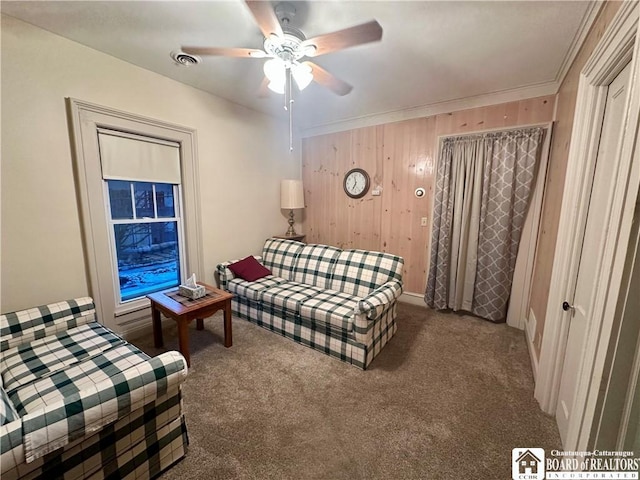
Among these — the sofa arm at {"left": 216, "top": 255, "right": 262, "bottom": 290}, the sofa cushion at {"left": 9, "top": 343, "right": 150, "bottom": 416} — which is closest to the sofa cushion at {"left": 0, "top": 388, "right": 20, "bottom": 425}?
the sofa cushion at {"left": 9, "top": 343, "right": 150, "bottom": 416}

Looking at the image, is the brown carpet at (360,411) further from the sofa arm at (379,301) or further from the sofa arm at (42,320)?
the sofa arm at (42,320)

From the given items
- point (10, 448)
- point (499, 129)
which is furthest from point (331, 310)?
point (499, 129)

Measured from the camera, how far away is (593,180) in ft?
4.90

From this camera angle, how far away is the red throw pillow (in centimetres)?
312

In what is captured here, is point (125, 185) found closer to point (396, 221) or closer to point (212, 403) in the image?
point (212, 403)

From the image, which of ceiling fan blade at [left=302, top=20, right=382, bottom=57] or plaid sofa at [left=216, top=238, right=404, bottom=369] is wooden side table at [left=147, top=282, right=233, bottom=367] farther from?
ceiling fan blade at [left=302, top=20, right=382, bottom=57]

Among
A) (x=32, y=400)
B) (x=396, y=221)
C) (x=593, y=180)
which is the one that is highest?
(x=593, y=180)

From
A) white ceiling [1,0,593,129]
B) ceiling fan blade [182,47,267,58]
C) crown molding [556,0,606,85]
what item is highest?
white ceiling [1,0,593,129]

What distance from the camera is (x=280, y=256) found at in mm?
A: 3420

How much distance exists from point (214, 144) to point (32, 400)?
8.83 ft

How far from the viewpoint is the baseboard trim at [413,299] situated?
3.52 meters

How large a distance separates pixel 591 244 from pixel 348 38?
5.80ft

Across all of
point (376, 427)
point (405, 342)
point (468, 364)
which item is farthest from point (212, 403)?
point (468, 364)

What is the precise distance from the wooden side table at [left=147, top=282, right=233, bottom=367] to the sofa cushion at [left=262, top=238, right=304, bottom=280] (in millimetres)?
907
